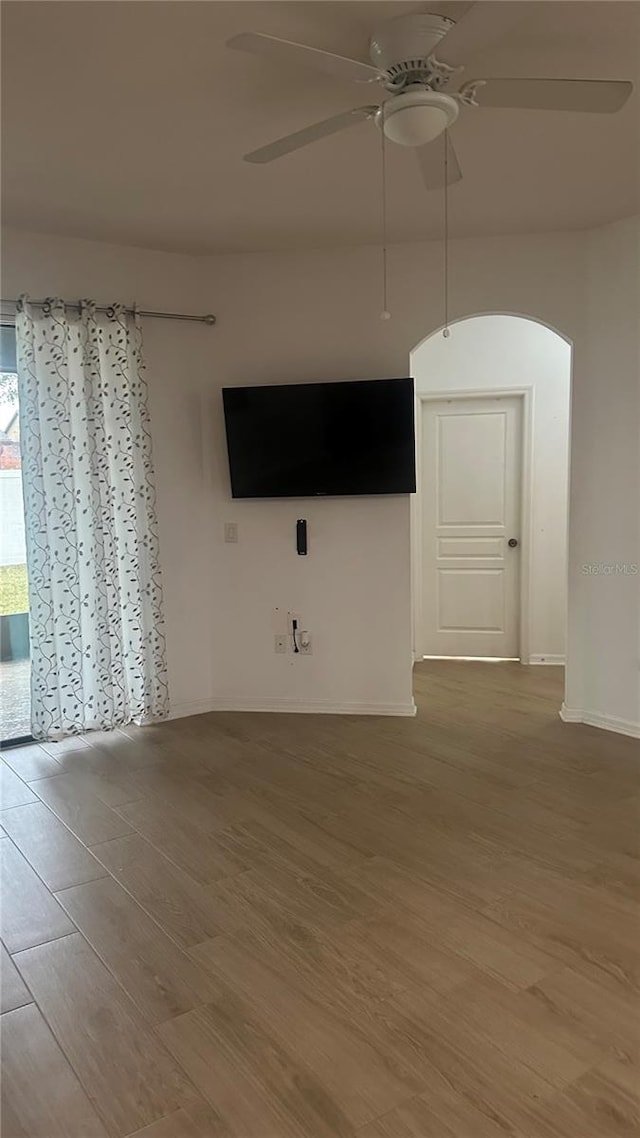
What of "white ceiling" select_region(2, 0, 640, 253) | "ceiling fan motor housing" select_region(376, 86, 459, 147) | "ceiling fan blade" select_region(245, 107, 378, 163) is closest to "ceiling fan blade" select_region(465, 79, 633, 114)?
"ceiling fan motor housing" select_region(376, 86, 459, 147)

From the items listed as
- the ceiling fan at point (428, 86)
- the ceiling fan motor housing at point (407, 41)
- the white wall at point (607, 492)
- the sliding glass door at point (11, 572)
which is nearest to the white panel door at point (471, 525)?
the white wall at point (607, 492)

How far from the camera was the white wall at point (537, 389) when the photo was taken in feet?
18.6

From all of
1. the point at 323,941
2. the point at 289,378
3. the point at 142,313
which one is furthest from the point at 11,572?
the point at 323,941

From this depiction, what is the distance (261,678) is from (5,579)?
5.39ft

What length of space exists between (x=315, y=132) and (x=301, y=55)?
420 mm

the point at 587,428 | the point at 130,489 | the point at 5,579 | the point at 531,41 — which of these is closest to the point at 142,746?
the point at 5,579

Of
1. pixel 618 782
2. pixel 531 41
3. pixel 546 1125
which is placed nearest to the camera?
pixel 546 1125

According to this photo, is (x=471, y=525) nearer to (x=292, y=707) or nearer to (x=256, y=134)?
(x=292, y=707)

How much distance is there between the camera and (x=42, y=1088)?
6.12 ft

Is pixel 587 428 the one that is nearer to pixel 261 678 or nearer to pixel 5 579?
pixel 261 678

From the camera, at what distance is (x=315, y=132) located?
234cm

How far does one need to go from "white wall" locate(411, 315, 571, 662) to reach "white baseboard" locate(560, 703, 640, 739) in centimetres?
131

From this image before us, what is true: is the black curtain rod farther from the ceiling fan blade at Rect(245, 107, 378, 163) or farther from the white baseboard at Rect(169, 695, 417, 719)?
the white baseboard at Rect(169, 695, 417, 719)

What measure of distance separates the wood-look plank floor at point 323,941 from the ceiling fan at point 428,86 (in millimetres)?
2499
